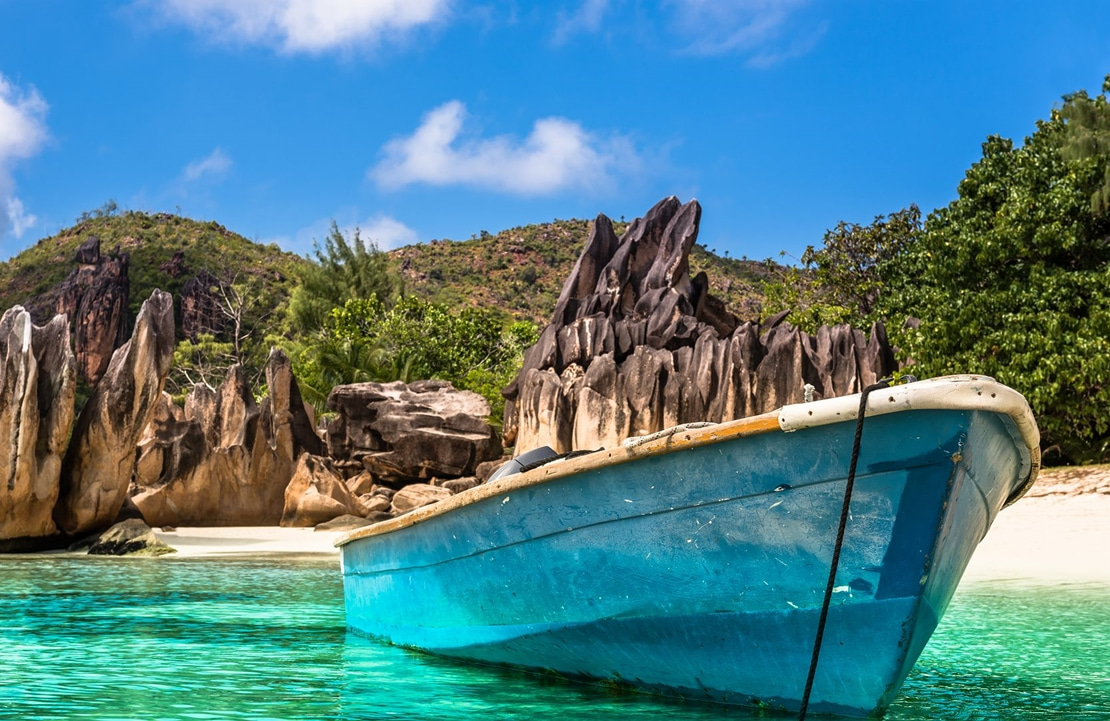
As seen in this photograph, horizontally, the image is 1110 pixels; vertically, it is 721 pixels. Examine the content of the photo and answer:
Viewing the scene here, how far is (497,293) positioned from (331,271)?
22066 millimetres

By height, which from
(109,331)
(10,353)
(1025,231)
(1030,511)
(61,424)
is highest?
(109,331)

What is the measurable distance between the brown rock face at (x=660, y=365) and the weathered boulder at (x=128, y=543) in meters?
7.53

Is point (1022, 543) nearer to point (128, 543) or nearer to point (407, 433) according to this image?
point (128, 543)

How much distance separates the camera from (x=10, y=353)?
57.3 ft

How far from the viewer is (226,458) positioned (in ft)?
73.6

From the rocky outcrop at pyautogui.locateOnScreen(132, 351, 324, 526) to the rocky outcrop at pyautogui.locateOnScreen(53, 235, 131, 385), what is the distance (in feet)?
144

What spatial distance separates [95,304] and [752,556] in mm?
66246

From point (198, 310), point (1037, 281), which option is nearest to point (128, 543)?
point (1037, 281)

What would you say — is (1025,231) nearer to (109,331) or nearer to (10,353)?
(10,353)

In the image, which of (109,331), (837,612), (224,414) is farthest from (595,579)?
(109,331)

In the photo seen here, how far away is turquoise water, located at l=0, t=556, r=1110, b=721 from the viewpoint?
5.12 meters

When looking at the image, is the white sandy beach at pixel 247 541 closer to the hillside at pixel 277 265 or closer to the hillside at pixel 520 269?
the hillside at pixel 277 265

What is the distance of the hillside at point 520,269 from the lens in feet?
232

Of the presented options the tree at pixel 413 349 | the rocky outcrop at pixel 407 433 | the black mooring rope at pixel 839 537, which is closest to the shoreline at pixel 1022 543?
the rocky outcrop at pixel 407 433
